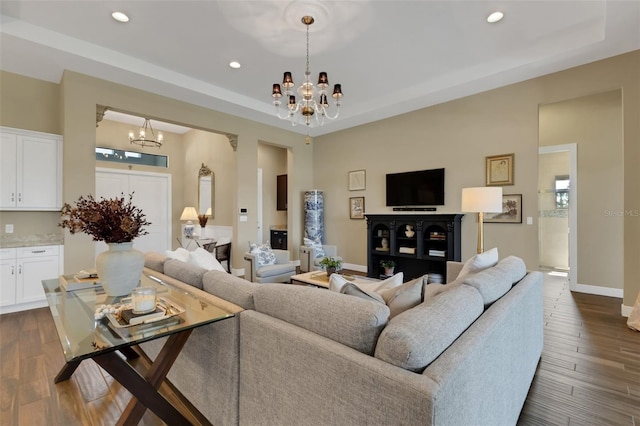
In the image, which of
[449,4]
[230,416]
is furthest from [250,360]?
[449,4]

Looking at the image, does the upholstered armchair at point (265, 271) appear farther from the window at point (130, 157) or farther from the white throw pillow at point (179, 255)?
the window at point (130, 157)

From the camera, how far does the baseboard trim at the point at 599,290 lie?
425 cm

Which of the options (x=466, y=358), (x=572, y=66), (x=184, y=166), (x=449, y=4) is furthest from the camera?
(x=184, y=166)

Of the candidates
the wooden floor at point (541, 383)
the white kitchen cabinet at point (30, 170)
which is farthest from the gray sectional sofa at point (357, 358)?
the white kitchen cabinet at point (30, 170)

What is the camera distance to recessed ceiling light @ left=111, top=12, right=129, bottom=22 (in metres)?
3.04

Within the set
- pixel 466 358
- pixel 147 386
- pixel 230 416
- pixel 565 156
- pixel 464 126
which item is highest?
pixel 464 126

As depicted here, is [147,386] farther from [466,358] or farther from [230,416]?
[466,358]

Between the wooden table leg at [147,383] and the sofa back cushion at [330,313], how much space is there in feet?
1.59

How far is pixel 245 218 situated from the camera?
5824mm

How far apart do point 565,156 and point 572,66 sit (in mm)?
2420

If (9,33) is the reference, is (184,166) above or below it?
below

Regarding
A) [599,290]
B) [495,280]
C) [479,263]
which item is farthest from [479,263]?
[599,290]

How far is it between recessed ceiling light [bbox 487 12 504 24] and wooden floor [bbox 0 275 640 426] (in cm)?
327

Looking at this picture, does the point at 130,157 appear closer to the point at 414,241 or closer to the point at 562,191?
the point at 414,241
